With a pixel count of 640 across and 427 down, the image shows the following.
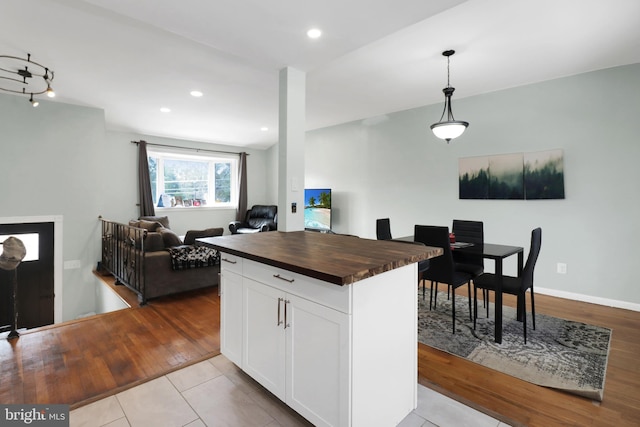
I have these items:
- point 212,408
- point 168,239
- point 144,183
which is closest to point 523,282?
point 212,408

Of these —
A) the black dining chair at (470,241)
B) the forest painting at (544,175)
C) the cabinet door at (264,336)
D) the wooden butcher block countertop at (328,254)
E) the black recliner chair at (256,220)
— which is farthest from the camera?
the black recliner chair at (256,220)

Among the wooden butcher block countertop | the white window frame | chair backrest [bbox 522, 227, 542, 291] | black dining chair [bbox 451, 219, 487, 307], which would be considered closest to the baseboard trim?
black dining chair [bbox 451, 219, 487, 307]

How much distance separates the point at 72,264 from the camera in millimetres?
4520

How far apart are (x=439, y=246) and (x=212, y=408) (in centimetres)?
220

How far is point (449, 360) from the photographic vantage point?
2322 mm

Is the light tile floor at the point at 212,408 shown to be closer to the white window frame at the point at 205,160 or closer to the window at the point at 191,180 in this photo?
the white window frame at the point at 205,160

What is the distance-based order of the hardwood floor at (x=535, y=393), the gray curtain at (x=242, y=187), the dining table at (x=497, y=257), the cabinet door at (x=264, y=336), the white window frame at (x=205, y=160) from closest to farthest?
1. the cabinet door at (x=264, y=336)
2. the hardwood floor at (x=535, y=393)
3. the dining table at (x=497, y=257)
4. the white window frame at (x=205, y=160)
5. the gray curtain at (x=242, y=187)

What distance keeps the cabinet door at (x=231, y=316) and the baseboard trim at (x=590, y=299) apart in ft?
12.7

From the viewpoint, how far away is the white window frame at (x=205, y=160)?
6285mm

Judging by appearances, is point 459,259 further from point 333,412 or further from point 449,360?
point 333,412

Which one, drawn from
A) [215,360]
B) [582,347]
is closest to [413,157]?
[582,347]

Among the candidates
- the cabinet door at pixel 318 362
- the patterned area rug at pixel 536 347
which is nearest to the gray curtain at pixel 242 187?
the patterned area rug at pixel 536 347

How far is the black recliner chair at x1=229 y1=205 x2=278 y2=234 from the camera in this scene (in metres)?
6.70

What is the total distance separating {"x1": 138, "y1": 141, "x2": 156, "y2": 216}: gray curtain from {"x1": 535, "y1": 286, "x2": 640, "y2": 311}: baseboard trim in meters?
6.45
